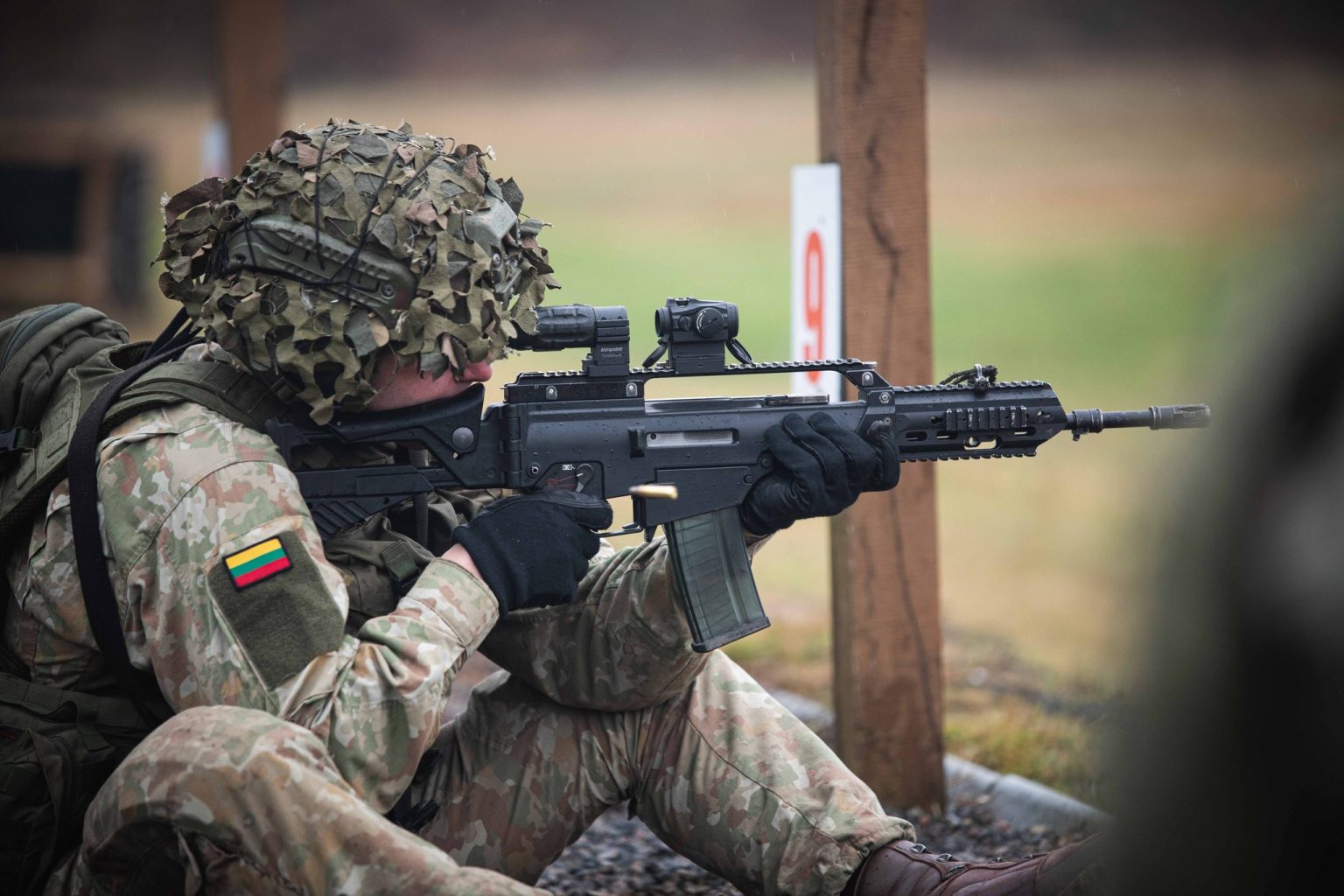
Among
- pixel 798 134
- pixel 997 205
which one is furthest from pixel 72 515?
pixel 997 205

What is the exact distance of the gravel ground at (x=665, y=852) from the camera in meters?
3.89

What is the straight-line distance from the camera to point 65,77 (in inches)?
451

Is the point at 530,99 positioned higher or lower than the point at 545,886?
higher

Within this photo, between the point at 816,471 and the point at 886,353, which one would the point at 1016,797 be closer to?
the point at 886,353

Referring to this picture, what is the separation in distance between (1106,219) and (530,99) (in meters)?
5.27

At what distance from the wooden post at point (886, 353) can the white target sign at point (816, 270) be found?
50 millimetres

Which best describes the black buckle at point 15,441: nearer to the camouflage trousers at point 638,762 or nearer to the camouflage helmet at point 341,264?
the camouflage helmet at point 341,264

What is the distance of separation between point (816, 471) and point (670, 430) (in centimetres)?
38

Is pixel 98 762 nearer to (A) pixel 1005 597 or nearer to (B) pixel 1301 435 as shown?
(B) pixel 1301 435

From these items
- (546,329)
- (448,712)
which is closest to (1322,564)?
(546,329)

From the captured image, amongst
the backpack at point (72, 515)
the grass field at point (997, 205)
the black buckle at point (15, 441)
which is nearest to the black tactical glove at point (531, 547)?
the backpack at point (72, 515)

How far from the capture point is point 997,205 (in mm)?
12219

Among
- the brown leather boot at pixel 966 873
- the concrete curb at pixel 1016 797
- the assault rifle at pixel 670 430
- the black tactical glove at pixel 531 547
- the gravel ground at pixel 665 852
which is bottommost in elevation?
the gravel ground at pixel 665 852

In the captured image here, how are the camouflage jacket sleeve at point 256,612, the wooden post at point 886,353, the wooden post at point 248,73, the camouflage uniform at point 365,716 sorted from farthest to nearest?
the wooden post at point 248,73, the wooden post at point 886,353, the camouflage jacket sleeve at point 256,612, the camouflage uniform at point 365,716
